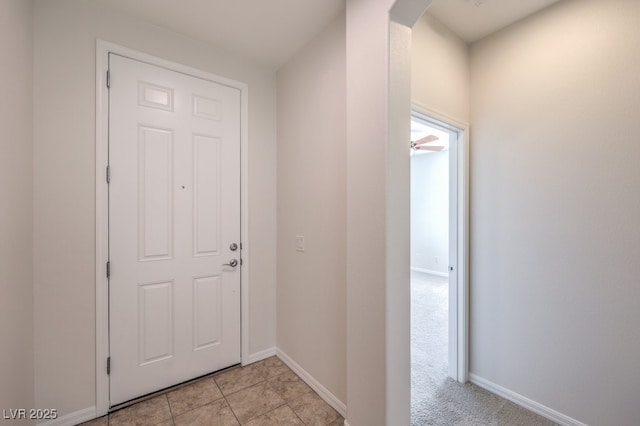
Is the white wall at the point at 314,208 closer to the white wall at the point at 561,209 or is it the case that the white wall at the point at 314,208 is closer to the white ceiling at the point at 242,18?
the white ceiling at the point at 242,18

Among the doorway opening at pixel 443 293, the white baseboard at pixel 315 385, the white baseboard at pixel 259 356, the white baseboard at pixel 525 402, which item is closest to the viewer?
the white baseboard at pixel 525 402

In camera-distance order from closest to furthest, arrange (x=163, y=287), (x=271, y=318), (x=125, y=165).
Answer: (x=125, y=165) → (x=163, y=287) → (x=271, y=318)

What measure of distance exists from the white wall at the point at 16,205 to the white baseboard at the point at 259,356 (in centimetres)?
135

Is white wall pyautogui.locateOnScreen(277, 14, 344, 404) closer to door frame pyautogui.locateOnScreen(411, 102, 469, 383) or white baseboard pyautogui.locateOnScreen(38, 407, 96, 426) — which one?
door frame pyautogui.locateOnScreen(411, 102, 469, 383)

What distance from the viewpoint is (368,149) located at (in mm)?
1470

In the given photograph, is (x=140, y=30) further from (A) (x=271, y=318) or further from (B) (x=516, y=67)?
(B) (x=516, y=67)

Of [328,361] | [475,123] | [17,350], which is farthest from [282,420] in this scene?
[475,123]

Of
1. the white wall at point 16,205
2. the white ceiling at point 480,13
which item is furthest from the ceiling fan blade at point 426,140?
the white wall at point 16,205

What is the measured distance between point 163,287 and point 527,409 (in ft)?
9.17

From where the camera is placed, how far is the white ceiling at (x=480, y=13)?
182 cm

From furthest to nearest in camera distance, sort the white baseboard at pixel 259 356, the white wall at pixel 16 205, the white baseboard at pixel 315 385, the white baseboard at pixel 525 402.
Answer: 1. the white baseboard at pixel 259 356
2. the white baseboard at pixel 315 385
3. the white baseboard at pixel 525 402
4. the white wall at pixel 16 205

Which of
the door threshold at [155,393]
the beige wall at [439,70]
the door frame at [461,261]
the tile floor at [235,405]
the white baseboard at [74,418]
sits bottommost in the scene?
the tile floor at [235,405]

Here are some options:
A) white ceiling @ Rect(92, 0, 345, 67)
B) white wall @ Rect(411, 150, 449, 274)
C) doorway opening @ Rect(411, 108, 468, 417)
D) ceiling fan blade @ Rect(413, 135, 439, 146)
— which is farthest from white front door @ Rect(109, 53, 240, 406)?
white wall @ Rect(411, 150, 449, 274)

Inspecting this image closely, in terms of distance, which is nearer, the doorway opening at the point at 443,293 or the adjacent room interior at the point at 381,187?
the adjacent room interior at the point at 381,187
